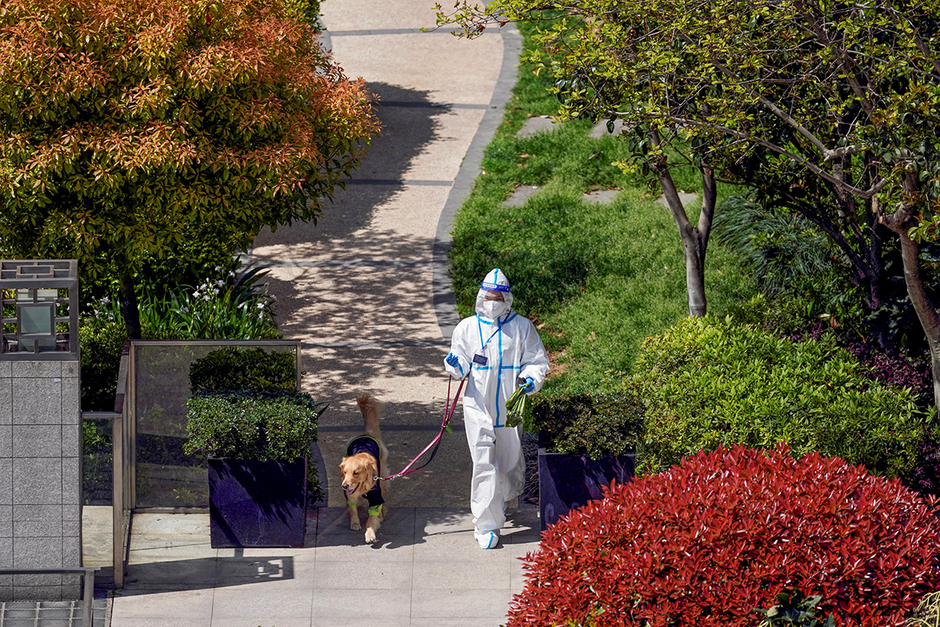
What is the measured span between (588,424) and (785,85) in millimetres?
2853

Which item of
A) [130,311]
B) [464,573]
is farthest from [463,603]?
[130,311]

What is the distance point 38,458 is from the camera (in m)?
6.79

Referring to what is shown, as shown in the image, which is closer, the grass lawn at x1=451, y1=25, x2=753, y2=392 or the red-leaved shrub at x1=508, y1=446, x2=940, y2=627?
the red-leaved shrub at x1=508, y1=446, x2=940, y2=627

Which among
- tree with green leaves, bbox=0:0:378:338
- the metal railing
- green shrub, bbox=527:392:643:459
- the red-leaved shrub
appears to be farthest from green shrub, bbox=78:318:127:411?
the red-leaved shrub

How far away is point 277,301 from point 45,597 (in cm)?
528

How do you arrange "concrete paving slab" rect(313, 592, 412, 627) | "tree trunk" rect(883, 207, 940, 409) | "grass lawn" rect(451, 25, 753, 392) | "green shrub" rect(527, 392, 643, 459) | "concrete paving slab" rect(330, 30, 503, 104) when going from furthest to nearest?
1. "concrete paving slab" rect(330, 30, 503, 104)
2. "grass lawn" rect(451, 25, 753, 392)
3. "green shrub" rect(527, 392, 643, 459)
4. "tree trunk" rect(883, 207, 940, 409)
5. "concrete paving slab" rect(313, 592, 412, 627)

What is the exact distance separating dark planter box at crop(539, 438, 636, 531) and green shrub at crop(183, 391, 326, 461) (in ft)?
5.22

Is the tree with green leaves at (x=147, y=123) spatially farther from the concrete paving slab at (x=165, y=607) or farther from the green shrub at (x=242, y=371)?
the concrete paving slab at (x=165, y=607)

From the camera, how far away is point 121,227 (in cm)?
768

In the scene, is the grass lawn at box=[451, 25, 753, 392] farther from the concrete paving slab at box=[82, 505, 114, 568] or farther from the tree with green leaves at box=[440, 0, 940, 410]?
the concrete paving slab at box=[82, 505, 114, 568]

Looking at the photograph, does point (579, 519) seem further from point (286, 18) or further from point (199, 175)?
point (286, 18)

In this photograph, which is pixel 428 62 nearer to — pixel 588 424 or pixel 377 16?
pixel 377 16

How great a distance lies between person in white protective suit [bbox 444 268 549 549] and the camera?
25.6 feet

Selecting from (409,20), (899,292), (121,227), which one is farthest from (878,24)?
(409,20)
